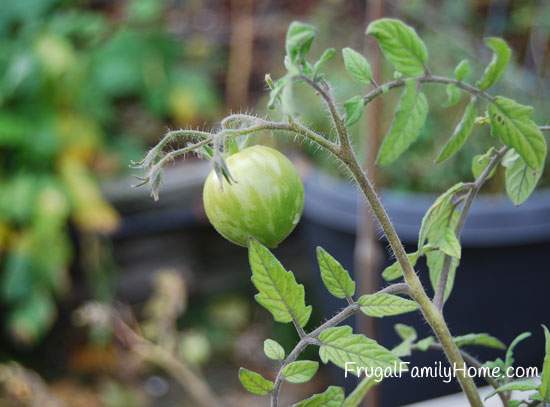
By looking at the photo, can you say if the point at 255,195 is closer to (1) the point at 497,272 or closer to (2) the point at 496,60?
(2) the point at 496,60

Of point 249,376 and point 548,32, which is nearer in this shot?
point 249,376

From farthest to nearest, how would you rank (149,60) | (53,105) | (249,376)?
(149,60) < (53,105) < (249,376)

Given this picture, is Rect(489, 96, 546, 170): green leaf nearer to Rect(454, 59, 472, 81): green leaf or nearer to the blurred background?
Rect(454, 59, 472, 81): green leaf

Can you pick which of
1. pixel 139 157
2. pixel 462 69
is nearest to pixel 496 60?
pixel 462 69

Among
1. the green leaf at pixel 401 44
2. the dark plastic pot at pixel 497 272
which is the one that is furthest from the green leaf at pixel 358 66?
the dark plastic pot at pixel 497 272

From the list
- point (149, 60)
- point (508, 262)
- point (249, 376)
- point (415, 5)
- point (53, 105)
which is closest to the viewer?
point (249, 376)

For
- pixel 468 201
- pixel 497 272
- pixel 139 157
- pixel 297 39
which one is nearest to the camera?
pixel 297 39

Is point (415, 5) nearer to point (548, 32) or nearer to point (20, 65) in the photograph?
point (548, 32)

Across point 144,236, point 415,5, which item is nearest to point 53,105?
point 144,236

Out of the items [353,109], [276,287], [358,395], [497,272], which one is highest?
[353,109]
